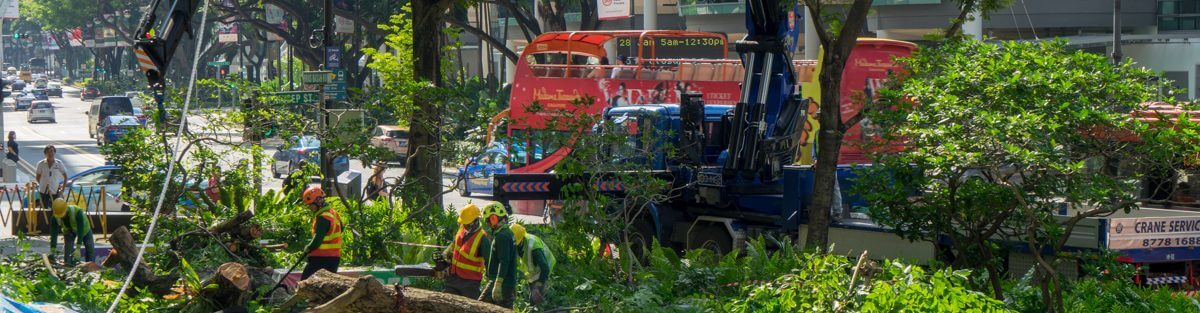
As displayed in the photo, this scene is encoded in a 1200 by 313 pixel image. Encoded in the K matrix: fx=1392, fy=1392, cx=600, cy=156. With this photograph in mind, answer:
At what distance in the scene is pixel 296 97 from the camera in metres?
19.5

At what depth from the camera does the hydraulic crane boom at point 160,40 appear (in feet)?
32.4

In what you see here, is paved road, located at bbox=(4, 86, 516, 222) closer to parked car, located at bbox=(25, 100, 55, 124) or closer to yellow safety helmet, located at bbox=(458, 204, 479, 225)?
parked car, located at bbox=(25, 100, 55, 124)

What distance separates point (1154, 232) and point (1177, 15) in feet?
92.0

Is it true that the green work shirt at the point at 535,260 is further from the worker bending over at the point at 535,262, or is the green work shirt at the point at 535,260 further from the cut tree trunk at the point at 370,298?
the cut tree trunk at the point at 370,298

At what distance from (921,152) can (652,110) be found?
714cm

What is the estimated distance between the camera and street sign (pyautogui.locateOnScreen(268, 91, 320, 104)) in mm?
16453

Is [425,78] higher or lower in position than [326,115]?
higher

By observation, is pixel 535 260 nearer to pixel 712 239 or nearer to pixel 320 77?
pixel 712 239

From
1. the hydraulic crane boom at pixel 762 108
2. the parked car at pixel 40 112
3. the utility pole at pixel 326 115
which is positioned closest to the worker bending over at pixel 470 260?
the utility pole at pixel 326 115

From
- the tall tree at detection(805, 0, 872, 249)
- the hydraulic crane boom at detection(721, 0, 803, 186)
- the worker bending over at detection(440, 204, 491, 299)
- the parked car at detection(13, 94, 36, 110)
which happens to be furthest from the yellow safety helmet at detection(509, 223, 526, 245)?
the parked car at detection(13, 94, 36, 110)

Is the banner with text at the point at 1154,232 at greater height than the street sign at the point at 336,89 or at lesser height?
lesser

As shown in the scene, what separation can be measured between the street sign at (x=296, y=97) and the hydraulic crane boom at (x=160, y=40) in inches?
232

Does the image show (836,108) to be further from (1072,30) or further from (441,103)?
(1072,30)

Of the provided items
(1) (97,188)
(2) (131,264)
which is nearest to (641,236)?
(2) (131,264)
